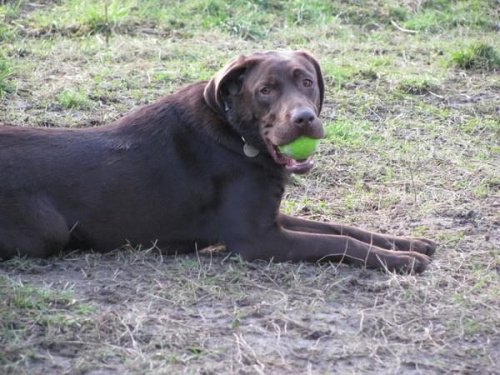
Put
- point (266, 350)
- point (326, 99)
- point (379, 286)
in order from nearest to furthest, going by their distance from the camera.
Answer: point (266, 350) < point (379, 286) < point (326, 99)

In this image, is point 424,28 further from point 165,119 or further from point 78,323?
point 78,323

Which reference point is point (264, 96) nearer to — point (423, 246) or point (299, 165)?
point (299, 165)

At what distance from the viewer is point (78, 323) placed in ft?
14.5

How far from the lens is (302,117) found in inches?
205

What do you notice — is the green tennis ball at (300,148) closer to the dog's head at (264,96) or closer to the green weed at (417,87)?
the dog's head at (264,96)

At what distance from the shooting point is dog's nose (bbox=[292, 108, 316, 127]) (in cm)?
521

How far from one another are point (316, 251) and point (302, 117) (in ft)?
2.40

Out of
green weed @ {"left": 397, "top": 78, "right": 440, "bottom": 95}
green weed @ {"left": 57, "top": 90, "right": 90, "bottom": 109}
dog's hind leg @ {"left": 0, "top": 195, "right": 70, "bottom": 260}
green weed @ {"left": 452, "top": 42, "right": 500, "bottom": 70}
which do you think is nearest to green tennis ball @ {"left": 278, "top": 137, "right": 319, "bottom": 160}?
dog's hind leg @ {"left": 0, "top": 195, "right": 70, "bottom": 260}

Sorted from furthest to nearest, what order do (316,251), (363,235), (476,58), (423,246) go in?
(476,58), (363,235), (423,246), (316,251)

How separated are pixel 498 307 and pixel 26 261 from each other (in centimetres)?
243

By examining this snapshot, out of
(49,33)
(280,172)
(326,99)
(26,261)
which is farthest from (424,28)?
(26,261)

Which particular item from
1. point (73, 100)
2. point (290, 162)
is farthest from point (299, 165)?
point (73, 100)

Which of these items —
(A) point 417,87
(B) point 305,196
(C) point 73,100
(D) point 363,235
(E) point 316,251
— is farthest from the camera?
(A) point 417,87

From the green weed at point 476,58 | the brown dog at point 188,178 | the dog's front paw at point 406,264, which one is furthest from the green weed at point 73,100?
the green weed at point 476,58
